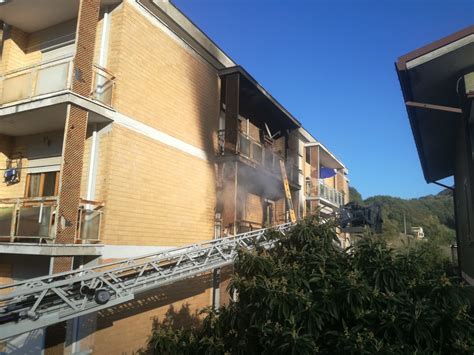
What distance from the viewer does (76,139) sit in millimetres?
8586

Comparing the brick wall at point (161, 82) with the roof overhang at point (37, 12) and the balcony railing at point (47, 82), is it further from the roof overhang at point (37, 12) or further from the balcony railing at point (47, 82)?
the roof overhang at point (37, 12)

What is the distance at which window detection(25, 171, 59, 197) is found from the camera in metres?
10.0

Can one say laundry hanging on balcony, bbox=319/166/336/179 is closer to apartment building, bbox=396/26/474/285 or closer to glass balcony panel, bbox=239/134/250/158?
glass balcony panel, bbox=239/134/250/158

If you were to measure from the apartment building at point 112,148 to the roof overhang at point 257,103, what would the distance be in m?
0.20

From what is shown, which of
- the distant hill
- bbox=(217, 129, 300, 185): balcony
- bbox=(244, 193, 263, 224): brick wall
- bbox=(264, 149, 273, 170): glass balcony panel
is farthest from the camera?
the distant hill

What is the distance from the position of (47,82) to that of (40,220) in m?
3.22

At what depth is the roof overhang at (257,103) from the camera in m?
14.7

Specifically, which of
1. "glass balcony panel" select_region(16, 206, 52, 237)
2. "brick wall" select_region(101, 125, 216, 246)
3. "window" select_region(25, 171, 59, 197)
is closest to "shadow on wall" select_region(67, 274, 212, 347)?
"brick wall" select_region(101, 125, 216, 246)

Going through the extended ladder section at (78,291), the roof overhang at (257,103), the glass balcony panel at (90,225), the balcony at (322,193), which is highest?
the roof overhang at (257,103)

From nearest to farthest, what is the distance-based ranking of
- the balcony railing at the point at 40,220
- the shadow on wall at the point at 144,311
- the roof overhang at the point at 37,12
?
the balcony railing at the point at 40,220
the shadow on wall at the point at 144,311
the roof overhang at the point at 37,12

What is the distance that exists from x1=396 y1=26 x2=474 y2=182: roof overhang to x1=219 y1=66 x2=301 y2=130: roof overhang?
662cm

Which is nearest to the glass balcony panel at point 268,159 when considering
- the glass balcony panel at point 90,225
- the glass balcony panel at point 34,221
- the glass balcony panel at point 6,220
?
the glass balcony panel at point 90,225

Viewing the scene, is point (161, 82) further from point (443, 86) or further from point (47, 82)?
point (443, 86)

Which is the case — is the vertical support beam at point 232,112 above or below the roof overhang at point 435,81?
above
